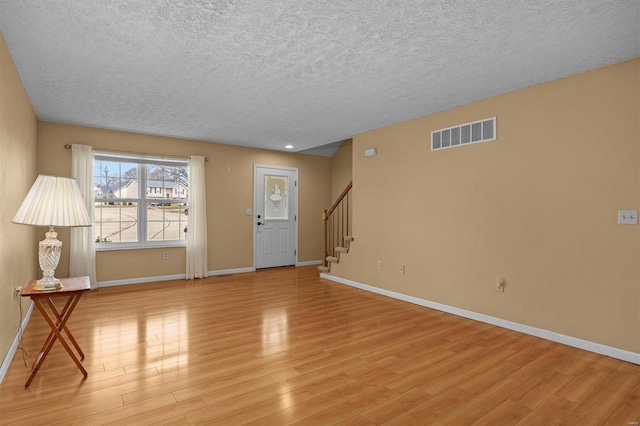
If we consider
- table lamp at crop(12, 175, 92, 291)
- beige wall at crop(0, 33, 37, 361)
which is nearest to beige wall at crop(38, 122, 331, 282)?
beige wall at crop(0, 33, 37, 361)

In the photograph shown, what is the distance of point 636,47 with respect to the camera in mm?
2777

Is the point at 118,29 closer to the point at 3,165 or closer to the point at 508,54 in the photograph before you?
the point at 3,165

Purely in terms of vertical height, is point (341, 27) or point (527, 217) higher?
point (341, 27)

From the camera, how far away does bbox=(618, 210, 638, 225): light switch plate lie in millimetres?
2940

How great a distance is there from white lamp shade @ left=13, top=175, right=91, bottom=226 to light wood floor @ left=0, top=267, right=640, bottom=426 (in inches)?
47.2

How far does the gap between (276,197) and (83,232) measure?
366cm

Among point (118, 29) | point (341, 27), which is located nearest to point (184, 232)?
point (118, 29)

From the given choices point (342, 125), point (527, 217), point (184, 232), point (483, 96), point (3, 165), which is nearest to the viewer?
point (3, 165)

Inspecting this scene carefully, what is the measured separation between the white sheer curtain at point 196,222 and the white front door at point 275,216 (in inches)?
46.8

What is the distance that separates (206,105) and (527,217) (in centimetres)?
404

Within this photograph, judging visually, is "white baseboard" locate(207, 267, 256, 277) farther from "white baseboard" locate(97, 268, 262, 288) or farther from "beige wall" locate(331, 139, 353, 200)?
"beige wall" locate(331, 139, 353, 200)

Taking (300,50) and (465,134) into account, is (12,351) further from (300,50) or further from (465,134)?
(465,134)

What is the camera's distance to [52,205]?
8.26 feet

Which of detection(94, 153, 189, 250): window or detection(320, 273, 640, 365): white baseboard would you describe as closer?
detection(320, 273, 640, 365): white baseboard
